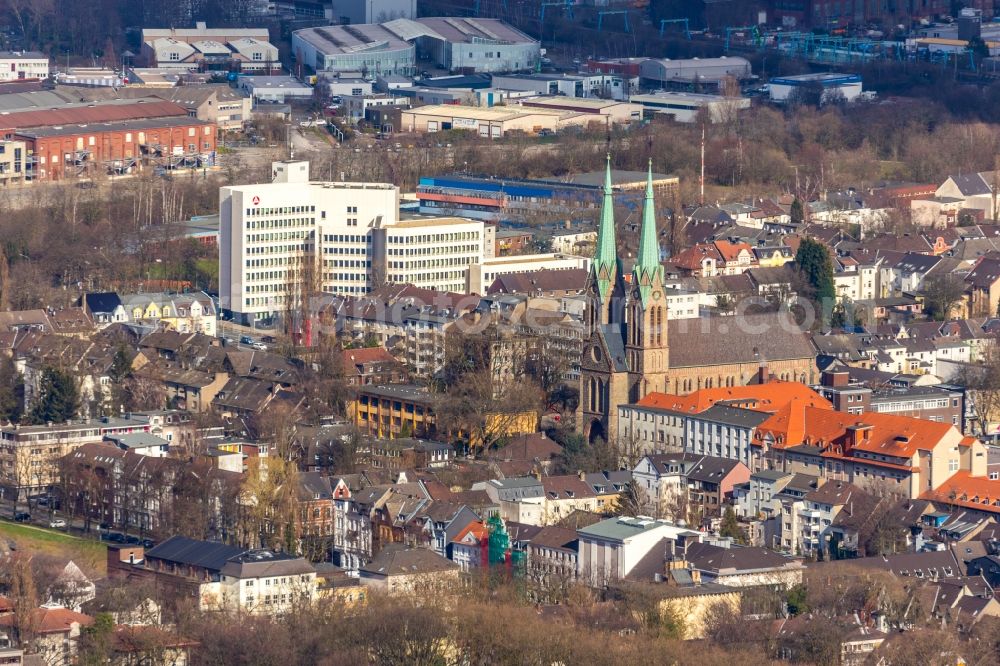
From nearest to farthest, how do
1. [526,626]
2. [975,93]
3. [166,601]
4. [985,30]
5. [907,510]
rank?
[526,626] → [166,601] → [907,510] → [975,93] → [985,30]

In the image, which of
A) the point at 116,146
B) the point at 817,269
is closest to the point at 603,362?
the point at 817,269

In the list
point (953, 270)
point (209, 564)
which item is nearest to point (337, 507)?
point (209, 564)

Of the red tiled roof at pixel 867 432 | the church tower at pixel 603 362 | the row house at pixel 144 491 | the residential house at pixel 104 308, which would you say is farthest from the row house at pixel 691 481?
the residential house at pixel 104 308

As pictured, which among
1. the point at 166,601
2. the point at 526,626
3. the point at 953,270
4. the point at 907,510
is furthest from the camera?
the point at 953,270

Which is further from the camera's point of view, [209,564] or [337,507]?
[337,507]

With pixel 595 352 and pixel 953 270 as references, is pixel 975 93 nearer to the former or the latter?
pixel 953 270

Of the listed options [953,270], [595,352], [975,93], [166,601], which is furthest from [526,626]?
[975,93]

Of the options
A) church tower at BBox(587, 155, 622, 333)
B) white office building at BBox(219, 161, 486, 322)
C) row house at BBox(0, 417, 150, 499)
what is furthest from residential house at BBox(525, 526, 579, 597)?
white office building at BBox(219, 161, 486, 322)

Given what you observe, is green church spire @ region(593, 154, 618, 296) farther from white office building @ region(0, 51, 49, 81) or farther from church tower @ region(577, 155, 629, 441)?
white office building @ region(0, 51, 49, 81)

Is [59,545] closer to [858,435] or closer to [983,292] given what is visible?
[858,435]

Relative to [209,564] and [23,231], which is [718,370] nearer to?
[209,564]
